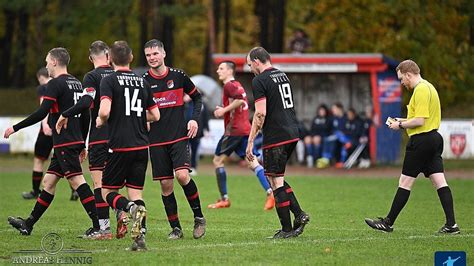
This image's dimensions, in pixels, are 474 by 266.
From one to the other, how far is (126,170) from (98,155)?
1853 millimetres

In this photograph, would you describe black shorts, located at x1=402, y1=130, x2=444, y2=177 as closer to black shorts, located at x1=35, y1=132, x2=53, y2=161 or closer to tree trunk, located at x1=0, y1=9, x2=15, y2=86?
black shorts, located at x1=35, y1=132, x2=53, y2=161

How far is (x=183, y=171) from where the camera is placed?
12344mm

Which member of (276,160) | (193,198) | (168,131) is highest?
(168,131)

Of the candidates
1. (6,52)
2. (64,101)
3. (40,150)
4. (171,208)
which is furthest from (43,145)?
(6,52)

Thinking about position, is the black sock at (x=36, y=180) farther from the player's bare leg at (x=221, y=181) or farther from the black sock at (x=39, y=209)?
the black sock at (x=39, y=209)

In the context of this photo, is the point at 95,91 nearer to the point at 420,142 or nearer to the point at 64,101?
the point at 64,101

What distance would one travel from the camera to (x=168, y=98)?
40.7 ft

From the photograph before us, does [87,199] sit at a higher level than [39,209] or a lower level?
higher

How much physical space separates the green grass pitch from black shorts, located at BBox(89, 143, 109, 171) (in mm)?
877

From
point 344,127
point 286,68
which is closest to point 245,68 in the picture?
point 286,68

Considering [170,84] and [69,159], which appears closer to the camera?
[170,84]

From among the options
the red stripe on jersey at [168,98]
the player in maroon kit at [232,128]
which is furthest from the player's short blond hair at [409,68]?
the player in maroon kit at [232,128]

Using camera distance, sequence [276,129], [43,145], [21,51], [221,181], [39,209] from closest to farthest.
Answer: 1. [276,129]
2. [39,209]
3. [221,181]
4. [43,145]
5. [21,51]

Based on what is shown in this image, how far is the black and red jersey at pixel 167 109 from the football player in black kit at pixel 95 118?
2.12 ft
